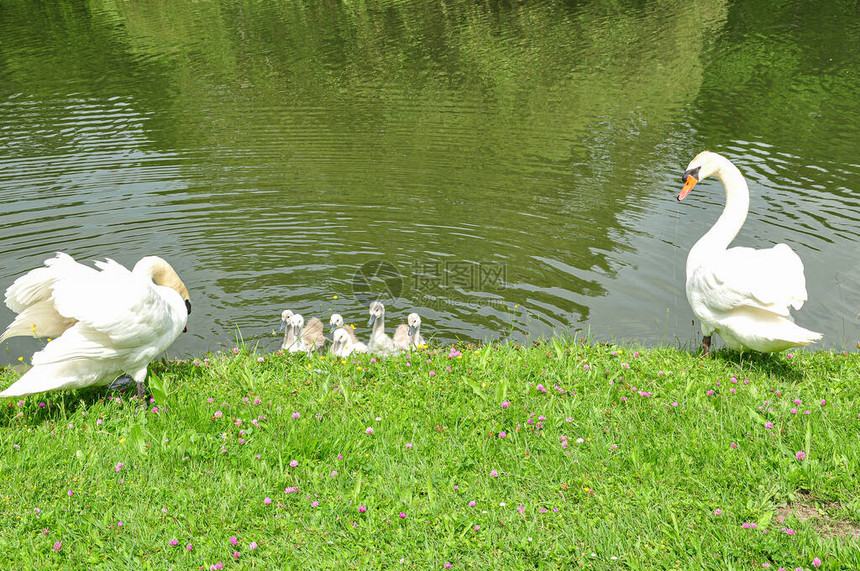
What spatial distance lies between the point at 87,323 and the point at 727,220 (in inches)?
226

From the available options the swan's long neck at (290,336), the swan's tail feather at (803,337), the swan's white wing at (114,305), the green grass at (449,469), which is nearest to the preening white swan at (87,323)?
the swan's white wing at (114,305)

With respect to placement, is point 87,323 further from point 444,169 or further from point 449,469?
point 444,169

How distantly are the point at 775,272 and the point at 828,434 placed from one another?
151 centimetres

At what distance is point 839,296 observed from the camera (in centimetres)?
980

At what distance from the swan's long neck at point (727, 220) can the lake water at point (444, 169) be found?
200 cm

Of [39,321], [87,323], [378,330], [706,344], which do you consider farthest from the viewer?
[378,330]

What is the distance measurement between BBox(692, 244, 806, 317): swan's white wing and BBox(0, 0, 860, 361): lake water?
7.84 feet

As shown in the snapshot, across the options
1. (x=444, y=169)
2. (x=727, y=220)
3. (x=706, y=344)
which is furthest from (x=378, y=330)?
(x=444, y=169)

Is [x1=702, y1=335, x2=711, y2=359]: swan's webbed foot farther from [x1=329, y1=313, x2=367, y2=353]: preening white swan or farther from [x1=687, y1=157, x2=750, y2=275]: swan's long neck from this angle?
[x1=329, y1=313, x2=367, y2=353]: preening white swan

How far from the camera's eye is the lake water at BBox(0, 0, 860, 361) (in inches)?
400

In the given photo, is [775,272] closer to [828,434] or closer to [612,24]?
[828,434]

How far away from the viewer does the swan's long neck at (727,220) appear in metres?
7.17

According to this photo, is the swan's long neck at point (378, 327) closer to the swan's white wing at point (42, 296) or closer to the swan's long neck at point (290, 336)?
the swan's long neck at point (290, 336)

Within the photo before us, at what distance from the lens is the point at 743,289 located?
6.22 metres
